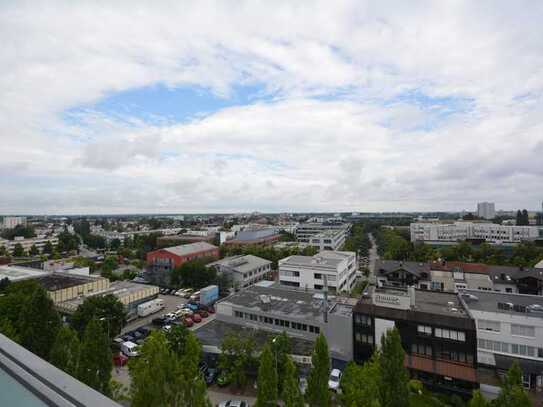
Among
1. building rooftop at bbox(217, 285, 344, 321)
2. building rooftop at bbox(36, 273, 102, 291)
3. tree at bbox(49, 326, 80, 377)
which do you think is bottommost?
building rooftop at bbox(217, 285, 344, 321)

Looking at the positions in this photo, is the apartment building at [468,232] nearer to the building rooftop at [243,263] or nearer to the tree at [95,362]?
the building rooftop at [243,263]

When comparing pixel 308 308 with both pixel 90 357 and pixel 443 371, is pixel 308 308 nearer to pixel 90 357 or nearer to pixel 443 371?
pixel 443 371

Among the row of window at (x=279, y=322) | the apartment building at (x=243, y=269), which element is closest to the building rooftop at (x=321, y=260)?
the apartment building at (x=243, y=269)

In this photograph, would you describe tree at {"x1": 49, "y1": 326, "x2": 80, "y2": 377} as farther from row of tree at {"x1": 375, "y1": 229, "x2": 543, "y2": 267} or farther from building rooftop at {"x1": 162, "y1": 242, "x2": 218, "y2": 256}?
row of tree at {"x1": 375, "y1": 229, "x2": 543, "y2": 267}

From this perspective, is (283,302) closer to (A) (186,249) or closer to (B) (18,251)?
(A) (186,249)

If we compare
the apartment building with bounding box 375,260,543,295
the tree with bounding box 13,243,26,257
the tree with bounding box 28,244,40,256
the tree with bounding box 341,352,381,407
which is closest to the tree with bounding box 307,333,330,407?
the tree with bounding box 341,352,381,407

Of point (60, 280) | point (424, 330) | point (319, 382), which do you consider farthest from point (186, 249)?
point (319, 382)

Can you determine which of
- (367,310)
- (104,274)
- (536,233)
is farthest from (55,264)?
(536,233)
